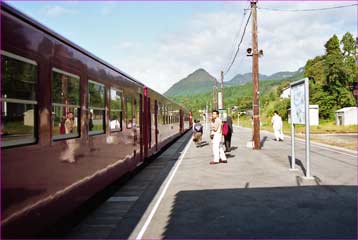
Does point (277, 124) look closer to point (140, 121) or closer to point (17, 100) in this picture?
point (140, 121)

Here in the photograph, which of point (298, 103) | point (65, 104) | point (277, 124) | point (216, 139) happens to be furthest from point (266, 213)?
point (277, 124)

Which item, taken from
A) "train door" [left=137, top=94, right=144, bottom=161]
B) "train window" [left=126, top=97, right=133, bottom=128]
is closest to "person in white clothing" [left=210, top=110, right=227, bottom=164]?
"train door" [left=137, top=94, right=144, bottom=161]

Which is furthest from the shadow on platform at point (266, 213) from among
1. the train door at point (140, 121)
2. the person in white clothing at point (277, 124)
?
the person in white clothing at point (277, 124)

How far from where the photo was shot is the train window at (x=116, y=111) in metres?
9.20

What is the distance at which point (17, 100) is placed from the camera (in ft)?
15.0

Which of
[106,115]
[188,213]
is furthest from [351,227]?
[106,115]

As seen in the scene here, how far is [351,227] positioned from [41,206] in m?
4.08

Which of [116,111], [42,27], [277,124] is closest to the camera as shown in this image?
[42,27]

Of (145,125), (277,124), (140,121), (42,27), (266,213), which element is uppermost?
(42,27)

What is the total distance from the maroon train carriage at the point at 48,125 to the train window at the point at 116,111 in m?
0.06

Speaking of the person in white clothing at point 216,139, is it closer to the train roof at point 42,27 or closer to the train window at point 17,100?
the train roof at point 42,27

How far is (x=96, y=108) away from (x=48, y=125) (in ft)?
8.34

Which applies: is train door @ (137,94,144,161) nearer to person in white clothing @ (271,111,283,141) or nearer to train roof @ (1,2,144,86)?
train roof @ (1,2,144,86)

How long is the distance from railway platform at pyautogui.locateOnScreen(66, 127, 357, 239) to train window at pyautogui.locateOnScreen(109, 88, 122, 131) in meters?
1.41
